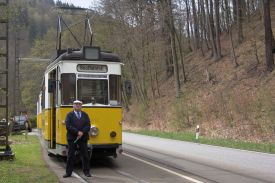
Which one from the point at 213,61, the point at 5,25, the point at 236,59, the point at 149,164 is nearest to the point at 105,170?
the point at 149,164

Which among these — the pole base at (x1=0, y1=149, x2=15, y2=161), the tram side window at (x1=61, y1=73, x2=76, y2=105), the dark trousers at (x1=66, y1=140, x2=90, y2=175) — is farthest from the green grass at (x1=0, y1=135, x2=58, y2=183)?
the tram side window at (x1=61, y1=73, x2=76, y2=105)

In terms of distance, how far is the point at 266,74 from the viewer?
3275 centimetres

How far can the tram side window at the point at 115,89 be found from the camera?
1483 centimetres

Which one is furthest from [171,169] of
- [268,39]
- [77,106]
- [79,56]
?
[268,39]

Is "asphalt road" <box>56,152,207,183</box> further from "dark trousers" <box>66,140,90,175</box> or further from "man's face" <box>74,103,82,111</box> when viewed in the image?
"man's face" <box>74,103,82,111</box>

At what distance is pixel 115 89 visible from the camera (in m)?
15.0

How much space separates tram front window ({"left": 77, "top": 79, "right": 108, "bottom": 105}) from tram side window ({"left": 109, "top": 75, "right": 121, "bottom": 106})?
0.18 metres

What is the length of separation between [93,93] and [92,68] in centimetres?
75

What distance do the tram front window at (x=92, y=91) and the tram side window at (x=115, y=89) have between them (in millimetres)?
182

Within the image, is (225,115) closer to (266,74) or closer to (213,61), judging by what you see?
(266,74)

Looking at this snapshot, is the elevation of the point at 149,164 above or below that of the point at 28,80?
below

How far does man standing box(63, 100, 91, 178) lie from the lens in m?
12.5

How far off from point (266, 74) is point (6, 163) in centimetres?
2200

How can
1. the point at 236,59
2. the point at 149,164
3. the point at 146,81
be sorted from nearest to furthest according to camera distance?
1. the point at 149,164
2. the point at 236,59
3. the point at 146,81
